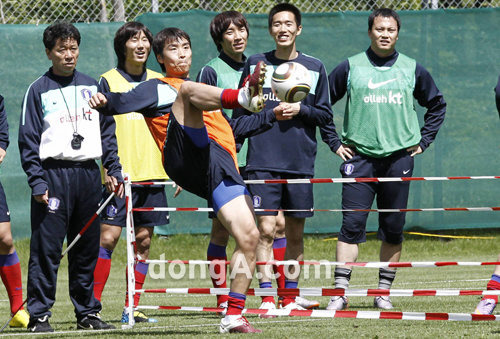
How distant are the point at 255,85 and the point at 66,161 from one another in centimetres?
211

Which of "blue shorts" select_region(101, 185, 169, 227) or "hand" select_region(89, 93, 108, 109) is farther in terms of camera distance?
"blue shorts" select_region(101, 185, 169, 227)

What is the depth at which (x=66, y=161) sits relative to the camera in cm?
698

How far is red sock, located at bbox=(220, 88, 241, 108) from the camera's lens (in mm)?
5539

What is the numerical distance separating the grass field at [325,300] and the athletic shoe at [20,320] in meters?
0.20

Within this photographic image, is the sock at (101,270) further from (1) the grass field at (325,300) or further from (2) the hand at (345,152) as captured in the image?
(2) the hand at (345,152)

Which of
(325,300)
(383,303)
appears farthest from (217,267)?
(383,303)

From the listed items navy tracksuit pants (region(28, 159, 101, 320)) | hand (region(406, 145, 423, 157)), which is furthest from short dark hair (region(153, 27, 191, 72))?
hand (region(406, 145, 423, 157))

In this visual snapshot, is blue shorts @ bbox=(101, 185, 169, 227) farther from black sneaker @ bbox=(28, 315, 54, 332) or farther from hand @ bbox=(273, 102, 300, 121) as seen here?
hand @ bbox=(273, 102, 300, 121)

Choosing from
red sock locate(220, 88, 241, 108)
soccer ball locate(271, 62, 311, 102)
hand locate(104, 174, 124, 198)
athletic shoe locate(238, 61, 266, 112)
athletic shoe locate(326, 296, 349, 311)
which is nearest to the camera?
athletic shoe locate(238, 61, 266, 112)

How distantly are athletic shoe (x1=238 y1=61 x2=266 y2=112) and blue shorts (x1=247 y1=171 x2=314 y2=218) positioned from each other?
2.40 metres

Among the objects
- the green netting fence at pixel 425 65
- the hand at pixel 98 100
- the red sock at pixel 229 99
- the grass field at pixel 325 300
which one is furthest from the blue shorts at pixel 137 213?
the green netting fence at pixel 425 65

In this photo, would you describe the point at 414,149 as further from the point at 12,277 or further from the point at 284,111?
the point at 12,277

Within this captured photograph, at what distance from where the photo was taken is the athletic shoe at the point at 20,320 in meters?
7.58

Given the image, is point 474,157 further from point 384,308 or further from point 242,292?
point 242,292
